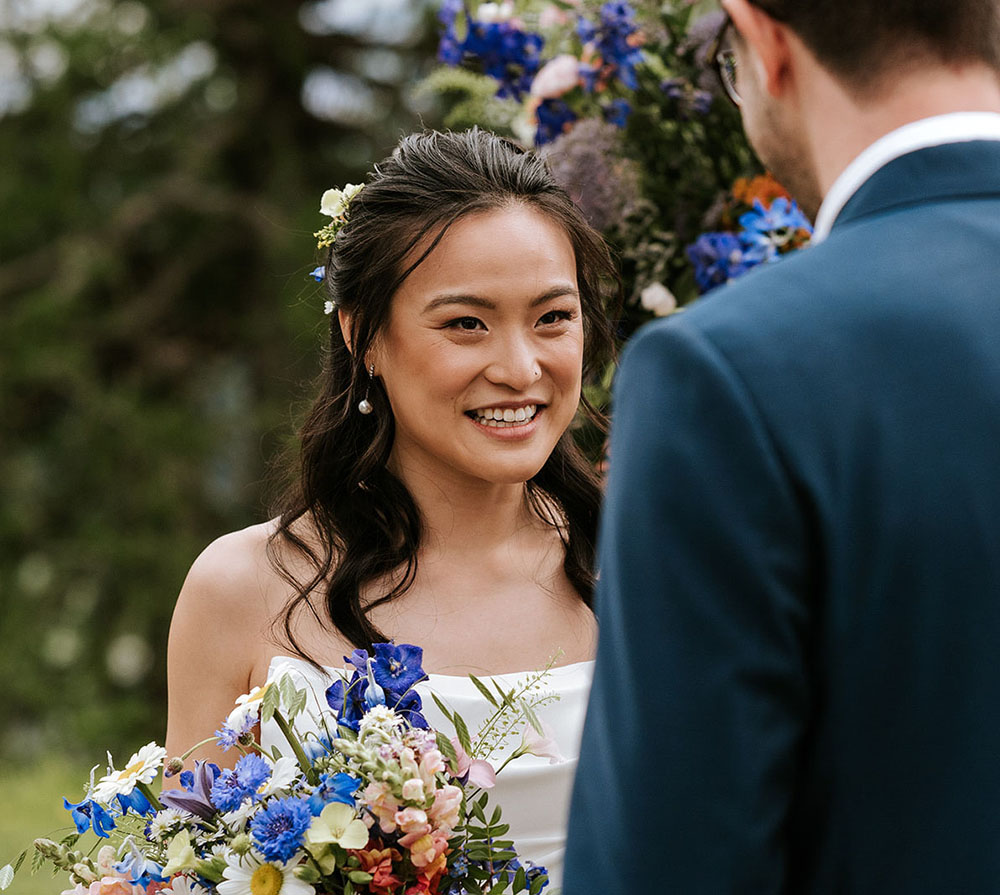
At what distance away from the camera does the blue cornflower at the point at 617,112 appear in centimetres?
324

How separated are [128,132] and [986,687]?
7420mm

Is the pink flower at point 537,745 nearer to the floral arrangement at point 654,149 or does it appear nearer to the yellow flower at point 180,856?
the yellow flower at point 180,856

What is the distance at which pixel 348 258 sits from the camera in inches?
103

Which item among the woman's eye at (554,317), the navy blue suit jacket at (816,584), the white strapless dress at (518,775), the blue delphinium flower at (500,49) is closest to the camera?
the navy blue suit jacket at (816,584)

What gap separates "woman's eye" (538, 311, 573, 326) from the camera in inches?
96.5

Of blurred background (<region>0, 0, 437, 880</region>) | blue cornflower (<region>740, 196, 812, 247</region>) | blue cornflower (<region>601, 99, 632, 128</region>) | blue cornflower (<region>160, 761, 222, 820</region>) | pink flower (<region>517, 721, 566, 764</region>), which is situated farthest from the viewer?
blurred background (<region>0, 0, 437, 880</region>)

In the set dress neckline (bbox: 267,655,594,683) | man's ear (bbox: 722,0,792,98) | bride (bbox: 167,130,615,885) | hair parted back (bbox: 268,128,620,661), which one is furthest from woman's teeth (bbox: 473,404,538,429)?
man's ear (bbox: 722,0,792,98)

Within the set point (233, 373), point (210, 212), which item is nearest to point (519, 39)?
point (210, 212)

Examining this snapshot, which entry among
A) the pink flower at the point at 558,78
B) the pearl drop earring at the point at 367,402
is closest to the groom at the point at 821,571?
the pearl drop earring at the point at 367,402

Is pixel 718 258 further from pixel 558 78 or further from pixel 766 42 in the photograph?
pixel 766 42

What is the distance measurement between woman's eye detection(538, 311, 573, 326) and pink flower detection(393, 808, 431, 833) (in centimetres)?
104

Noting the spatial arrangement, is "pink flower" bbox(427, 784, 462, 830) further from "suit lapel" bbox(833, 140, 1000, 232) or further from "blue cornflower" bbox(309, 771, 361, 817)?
"suit lapel" bbox(833, 140, 1000, 232)

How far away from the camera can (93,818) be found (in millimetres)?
1935

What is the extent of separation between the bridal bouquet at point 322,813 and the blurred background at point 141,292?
5275 millimetres
